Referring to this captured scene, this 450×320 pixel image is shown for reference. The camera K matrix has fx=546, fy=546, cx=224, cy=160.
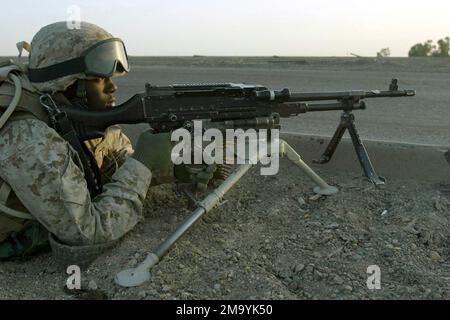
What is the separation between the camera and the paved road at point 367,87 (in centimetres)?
622

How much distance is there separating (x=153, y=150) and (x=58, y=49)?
2.55 feet

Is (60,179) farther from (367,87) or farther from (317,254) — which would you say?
(367,87)

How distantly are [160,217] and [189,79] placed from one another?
8.74 m

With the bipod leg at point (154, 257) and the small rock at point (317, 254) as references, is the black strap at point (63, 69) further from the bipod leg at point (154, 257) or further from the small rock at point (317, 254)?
the small rock at point (317, 254)

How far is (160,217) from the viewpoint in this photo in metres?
3.75

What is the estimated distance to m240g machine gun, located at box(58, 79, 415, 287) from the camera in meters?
3.03

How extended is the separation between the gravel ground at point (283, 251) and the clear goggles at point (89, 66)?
1.02 meters

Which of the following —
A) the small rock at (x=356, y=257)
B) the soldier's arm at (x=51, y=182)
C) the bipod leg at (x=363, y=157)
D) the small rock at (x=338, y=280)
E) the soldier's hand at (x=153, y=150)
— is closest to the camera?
the soldier's arm at (x=51, y=182)

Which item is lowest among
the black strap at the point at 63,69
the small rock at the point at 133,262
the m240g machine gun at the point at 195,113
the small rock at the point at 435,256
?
the small rock at the point at 133,262

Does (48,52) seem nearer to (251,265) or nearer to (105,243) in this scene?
(105,243)

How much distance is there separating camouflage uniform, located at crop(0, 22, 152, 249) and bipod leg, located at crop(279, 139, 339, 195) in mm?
1086

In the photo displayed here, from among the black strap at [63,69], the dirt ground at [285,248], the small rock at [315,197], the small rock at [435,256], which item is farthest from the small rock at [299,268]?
the black strap at [63,69]

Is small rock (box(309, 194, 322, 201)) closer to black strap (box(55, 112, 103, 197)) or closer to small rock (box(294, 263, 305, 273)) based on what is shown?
small rock (box(294, 263, 305, 273))
